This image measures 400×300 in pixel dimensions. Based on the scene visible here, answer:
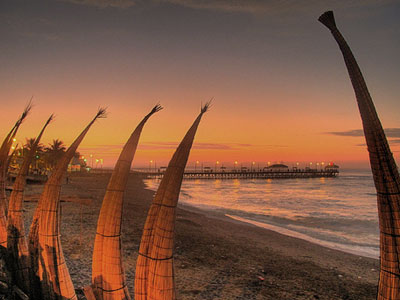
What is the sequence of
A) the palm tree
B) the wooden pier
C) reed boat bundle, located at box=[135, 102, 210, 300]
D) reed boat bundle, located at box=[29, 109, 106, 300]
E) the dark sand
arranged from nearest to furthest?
1. reed boat bundle, located at box=[135, 102, 210, 300]
2. reed boat bundle, located at box=[29, 109, 106, 300]
3. the dark sand
4. the palm tree
5. the wooden pier

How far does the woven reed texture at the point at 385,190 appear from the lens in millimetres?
1959

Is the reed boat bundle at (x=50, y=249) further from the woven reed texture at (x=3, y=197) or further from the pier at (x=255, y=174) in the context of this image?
the pier at (x=255, y=174)

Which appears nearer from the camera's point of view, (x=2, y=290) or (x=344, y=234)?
(x=2, y=290)

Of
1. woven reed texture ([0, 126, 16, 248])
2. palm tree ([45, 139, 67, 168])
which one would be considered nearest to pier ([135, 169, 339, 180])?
palm tree ([45, 139, 67, 168])

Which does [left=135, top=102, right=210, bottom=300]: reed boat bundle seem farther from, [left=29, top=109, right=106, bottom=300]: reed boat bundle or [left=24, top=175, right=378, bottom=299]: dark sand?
[left=24, top=175, right=378, bottom=299]: dark sand

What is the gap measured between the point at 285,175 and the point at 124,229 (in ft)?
361

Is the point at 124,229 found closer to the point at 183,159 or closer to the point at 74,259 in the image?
the point at 74,259

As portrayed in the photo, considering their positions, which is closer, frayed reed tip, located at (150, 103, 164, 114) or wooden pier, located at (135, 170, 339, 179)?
frayed reed tip, located at (150, 103, 164, 114)

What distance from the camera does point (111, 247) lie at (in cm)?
311

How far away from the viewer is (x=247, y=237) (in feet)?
46.0

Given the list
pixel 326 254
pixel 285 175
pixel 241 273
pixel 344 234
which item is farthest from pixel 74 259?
pixel 285 175

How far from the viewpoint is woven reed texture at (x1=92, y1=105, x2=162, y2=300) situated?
122 inches

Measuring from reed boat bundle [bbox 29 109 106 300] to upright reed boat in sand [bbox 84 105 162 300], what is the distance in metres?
0.62

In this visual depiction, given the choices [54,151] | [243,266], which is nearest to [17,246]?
[243,266]
